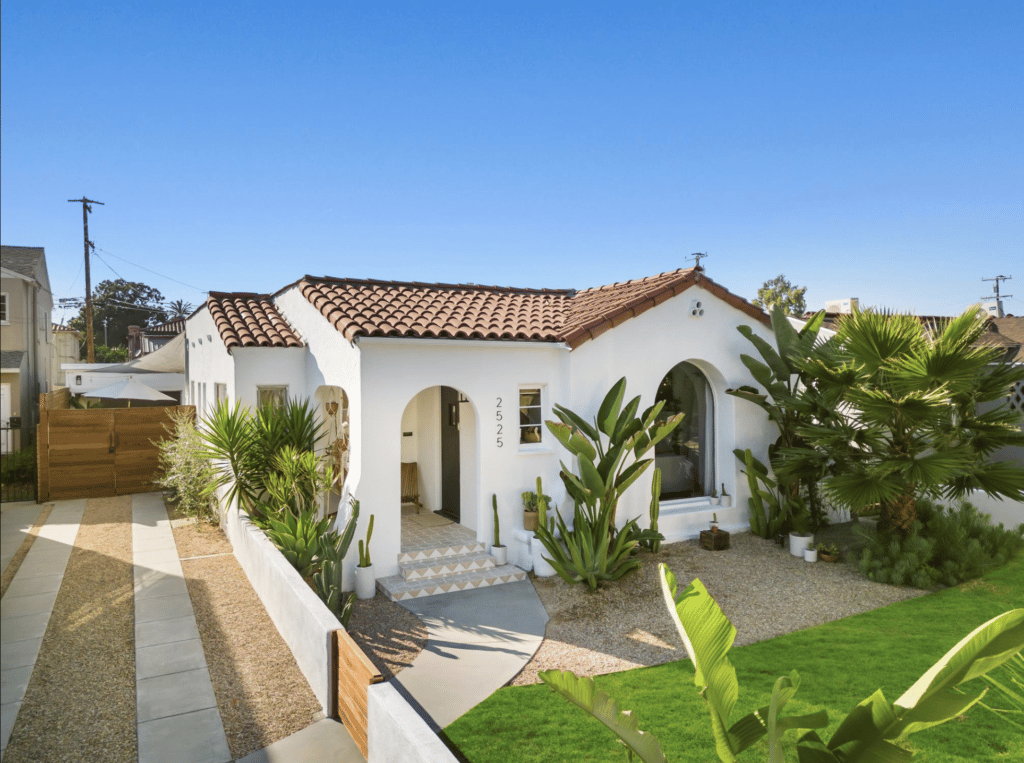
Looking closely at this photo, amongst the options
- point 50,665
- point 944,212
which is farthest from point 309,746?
point 944,212

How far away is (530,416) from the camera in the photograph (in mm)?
13109

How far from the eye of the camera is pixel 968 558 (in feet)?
38.8

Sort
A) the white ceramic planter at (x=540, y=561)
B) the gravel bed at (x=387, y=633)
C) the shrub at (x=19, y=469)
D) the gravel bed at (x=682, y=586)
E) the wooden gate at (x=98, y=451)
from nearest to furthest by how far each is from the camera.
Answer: the gravel bed at (x=387, y=633)
the gravel bed at (x=682, y=586)
the white ceramic planter at (x=540, y=561)
the wooden gate at (x=98, y=451)
the shrub at (x=19, y=469)

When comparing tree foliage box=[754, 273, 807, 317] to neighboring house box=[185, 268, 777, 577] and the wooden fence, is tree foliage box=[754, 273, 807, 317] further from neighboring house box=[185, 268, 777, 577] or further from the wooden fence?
the wooden fence

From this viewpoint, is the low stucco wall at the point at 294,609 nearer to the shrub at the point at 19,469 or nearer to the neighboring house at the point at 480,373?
the neighboring house at the point at 480,373

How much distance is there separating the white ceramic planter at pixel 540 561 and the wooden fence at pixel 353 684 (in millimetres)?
5451

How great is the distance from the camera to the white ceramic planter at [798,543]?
42.5ft

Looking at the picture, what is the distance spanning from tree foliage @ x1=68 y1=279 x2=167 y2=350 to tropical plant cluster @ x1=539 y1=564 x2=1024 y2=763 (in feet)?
256

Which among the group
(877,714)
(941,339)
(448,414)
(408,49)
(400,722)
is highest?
(408,49)

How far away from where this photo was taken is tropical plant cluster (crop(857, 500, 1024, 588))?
38.1 ft

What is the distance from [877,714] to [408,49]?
1564 centimetres

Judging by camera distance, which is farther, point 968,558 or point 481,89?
point 481,89

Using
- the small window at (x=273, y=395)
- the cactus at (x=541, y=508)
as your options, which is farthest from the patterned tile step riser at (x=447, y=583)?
the small window at (x=273, y=395)

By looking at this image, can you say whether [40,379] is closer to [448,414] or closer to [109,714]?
[448,414]
